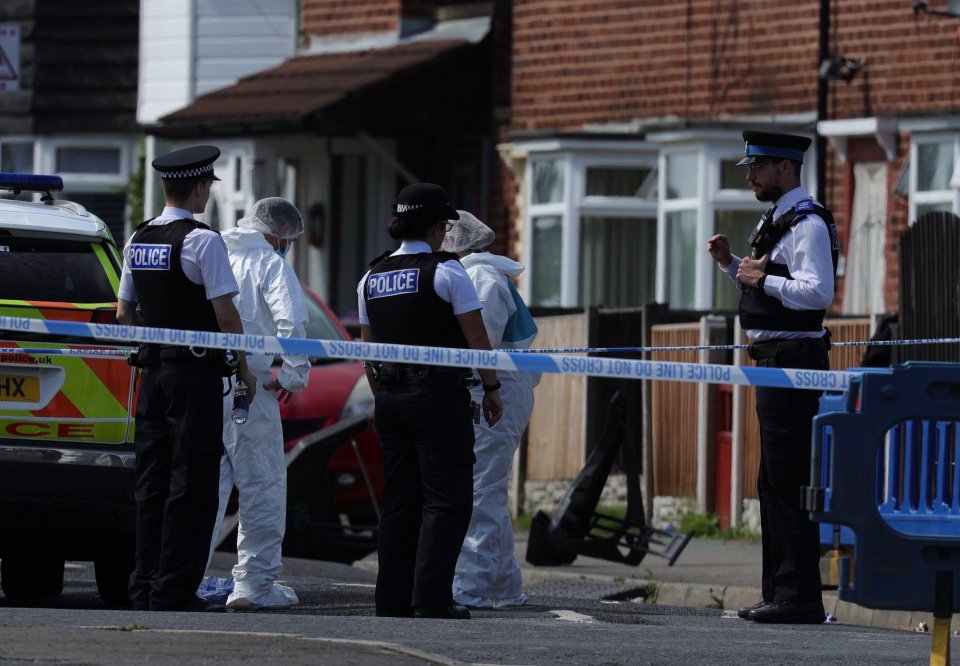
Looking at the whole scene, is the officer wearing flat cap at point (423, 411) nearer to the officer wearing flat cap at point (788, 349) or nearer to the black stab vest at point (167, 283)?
the black stab vest at point (167, 283)

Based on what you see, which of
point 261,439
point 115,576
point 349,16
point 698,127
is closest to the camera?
point 261,439

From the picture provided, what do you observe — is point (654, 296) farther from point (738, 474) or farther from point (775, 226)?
point (775, 226)

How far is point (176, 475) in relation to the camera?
8719 millimetres

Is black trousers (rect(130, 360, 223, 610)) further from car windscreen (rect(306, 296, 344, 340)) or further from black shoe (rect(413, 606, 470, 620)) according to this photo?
car windscreen (rect(306, 296, 344, 340))

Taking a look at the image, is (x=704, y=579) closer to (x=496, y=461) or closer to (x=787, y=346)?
(x=496, y=461)

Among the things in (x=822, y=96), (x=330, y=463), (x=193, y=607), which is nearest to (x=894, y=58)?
(x=822, y=96)

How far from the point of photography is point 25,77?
27312mm

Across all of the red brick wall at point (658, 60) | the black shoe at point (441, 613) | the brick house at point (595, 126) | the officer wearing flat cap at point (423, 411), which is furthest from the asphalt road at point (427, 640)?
the red brick wall at point (658, 60)

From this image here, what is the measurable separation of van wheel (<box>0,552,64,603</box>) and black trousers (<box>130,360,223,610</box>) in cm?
187

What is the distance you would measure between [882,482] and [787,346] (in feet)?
6.19

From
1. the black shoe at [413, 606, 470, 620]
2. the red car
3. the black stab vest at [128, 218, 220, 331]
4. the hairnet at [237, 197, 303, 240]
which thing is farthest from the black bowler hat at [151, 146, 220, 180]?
the red car

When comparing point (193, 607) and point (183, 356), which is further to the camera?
point (193, 607)

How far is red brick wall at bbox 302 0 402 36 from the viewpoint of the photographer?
23.8 metres

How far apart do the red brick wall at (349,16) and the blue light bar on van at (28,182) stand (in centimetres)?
1390
